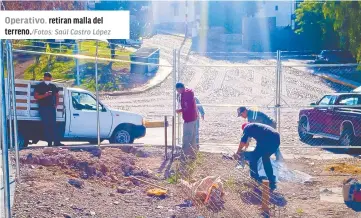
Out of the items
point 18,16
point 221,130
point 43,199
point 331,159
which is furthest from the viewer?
point 221,130

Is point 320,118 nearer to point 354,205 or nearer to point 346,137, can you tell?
point 346,137

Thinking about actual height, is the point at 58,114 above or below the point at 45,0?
below

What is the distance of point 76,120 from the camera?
14.4m

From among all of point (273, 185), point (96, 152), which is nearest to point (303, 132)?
point (273, 185)

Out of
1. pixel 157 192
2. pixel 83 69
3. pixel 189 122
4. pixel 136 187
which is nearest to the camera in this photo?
pixel 157 192

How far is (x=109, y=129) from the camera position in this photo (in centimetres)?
1496

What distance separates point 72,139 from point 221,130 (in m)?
5.63

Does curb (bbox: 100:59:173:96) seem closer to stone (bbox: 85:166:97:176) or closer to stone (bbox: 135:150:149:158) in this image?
stone (bbox: 135:150:149:158)

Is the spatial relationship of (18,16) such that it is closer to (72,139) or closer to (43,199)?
(43,199)

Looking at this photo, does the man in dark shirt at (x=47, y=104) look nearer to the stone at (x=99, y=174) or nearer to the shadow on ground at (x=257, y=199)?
the stone at (x=99, y=174)

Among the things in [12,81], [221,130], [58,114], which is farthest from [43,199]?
[221,130]

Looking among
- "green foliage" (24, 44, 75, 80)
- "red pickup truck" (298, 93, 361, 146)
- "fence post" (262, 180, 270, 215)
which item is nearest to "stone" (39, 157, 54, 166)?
"fence post" (262, 180, 270, 215)

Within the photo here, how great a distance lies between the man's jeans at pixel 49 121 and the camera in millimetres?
13547

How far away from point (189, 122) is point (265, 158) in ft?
9.26
